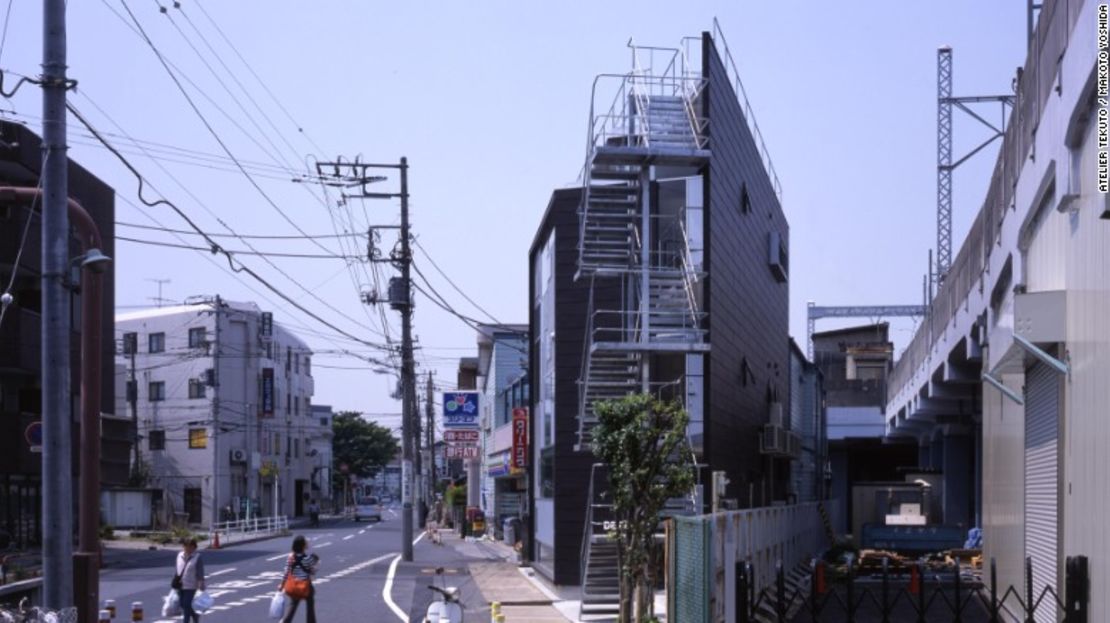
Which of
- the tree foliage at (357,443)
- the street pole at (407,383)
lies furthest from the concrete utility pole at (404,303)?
the tree foliage at (357,443)

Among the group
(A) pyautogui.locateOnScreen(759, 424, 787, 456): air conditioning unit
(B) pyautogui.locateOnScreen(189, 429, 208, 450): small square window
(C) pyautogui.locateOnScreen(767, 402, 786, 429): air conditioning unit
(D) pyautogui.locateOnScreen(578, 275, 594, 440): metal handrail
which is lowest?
(B) pyautogui.locateOnScreen(189, 429, 208, 450): small square window

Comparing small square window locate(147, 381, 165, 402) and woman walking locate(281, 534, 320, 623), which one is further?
small square window locate(147, 381, 165, 402)

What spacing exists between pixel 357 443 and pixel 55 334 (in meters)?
125

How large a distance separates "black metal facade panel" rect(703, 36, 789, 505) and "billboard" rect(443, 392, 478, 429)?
13.6 m

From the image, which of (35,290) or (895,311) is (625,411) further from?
(895,311)

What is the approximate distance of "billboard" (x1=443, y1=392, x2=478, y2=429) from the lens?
55656mm

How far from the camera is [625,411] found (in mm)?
20953

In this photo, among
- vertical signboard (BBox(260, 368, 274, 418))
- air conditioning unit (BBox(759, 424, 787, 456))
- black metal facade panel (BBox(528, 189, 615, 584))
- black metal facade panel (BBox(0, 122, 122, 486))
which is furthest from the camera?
vertical signboard (BBox(260, 368, 274, 418))

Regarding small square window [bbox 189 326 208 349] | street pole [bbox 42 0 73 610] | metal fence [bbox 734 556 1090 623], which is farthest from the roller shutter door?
small square window [bbox 189 326 208 349]

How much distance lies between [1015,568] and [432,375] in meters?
65.5

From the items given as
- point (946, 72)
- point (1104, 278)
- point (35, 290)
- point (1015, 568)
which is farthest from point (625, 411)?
point (35, 290)

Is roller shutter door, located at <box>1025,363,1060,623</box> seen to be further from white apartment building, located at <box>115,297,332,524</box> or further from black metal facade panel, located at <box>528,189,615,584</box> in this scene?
white apartment building, located at <box>115,297,332,524</box>

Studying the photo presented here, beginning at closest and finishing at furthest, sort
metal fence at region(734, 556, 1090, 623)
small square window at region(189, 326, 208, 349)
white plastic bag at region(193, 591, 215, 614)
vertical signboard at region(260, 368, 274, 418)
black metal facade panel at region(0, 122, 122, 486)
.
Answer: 1. metal fence at region(734, 556, 1090, 623)
2. white plastic bag at region(193, 591, 215, 614)
3. black metal facade panel at region(0, 122, 122, 486)
4. small square window at region(189, 326, 208, 349)
5. vertical signboard at region(260, 368, 274, 418)

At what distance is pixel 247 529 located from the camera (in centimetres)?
7250
